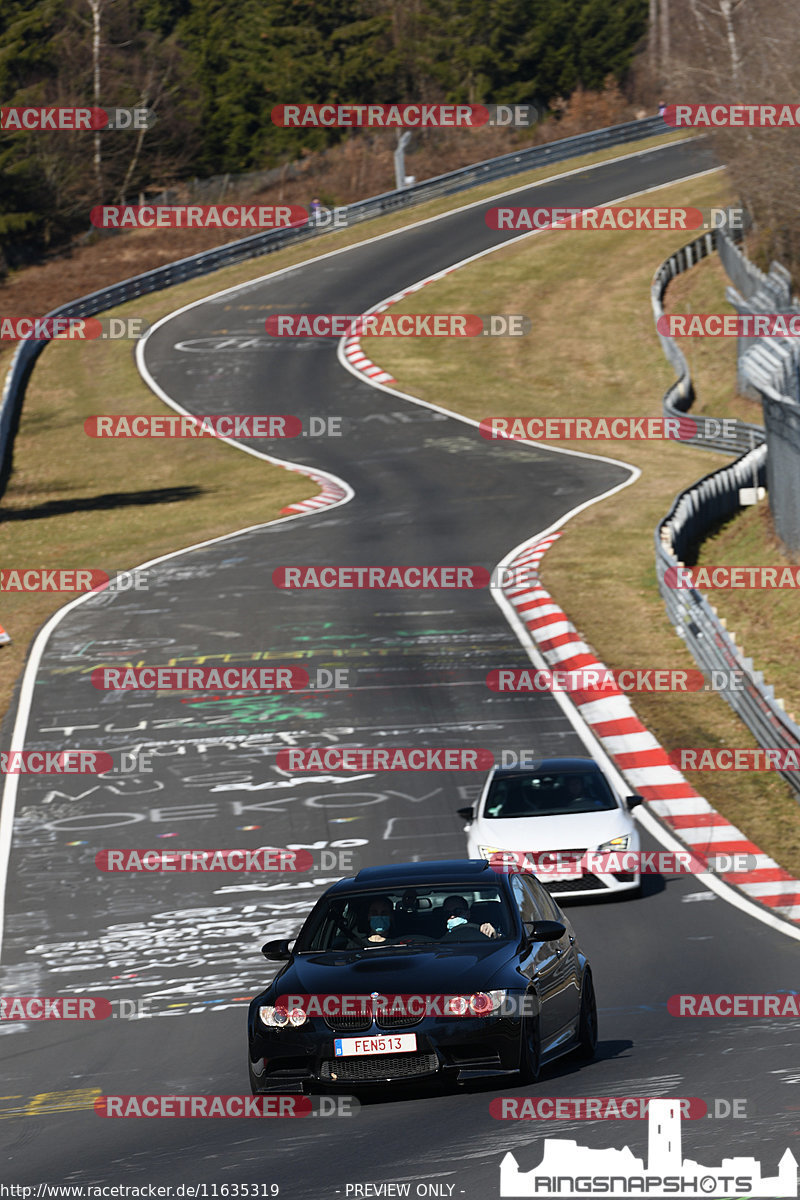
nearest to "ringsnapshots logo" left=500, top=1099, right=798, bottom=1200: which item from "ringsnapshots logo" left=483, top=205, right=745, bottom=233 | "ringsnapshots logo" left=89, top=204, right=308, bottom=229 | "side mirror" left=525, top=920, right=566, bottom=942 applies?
"side mirror" left=525, top=920, right=566, bottom=942

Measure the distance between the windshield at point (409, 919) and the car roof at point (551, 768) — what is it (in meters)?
7.45

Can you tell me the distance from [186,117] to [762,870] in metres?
76.9

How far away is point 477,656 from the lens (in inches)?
1079

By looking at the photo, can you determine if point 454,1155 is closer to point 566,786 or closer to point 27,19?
point 566,786

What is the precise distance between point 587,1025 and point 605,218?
61.3m

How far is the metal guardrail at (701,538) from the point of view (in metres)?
21.8

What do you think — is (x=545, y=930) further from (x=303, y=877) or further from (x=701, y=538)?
(x=701, y=538)

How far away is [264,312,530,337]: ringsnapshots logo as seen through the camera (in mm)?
59906

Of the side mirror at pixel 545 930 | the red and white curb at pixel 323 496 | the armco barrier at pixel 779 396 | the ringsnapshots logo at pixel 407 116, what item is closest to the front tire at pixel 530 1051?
the side mirror at pixel 545 930

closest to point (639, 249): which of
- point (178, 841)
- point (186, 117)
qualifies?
point (186, 117)

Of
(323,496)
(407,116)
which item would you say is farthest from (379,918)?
(407,116)

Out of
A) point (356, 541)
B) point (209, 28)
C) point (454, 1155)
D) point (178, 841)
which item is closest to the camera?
point (454, 1155)

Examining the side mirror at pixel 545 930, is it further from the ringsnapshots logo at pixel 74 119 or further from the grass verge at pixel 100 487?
the ringsnapshots logo at pixel 74 119

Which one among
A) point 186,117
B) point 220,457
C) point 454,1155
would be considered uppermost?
point 186,117
